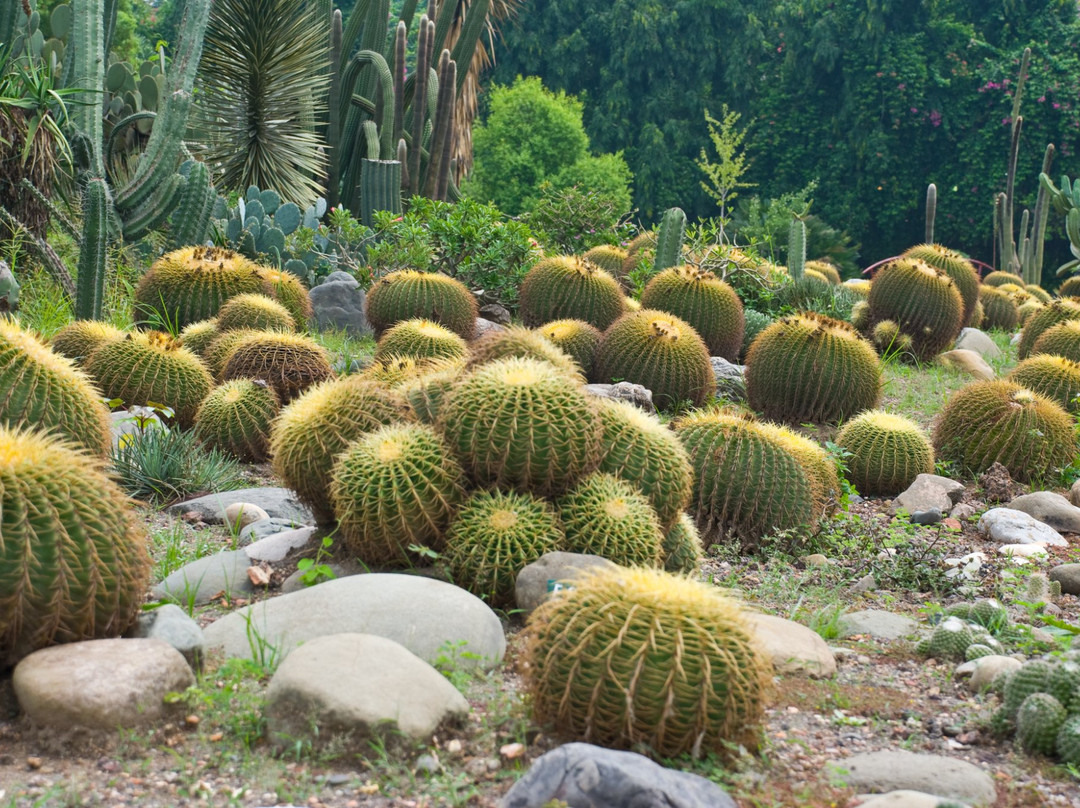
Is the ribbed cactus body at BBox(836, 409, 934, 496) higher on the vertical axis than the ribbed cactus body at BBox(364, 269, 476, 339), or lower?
lower

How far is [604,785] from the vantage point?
2516mm

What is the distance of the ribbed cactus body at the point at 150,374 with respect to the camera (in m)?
6.34

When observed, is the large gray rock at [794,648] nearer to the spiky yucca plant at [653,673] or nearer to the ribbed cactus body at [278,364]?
the spiky yucca plant at [653,673]

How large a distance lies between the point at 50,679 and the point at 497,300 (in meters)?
7.94

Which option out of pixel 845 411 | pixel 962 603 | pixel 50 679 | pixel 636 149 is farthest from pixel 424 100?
pixel 636 149

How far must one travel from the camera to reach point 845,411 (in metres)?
7.98

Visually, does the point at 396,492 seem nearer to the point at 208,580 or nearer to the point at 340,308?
the point at 208,580

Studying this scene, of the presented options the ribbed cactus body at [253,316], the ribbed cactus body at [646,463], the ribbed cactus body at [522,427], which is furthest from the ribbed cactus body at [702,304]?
the ribbed cactus body at [522,427]

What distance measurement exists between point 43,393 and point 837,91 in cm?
2845

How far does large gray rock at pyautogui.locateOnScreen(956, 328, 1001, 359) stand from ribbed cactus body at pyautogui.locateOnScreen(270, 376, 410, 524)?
883 cm

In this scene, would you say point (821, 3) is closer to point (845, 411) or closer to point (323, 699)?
point (845, 411)

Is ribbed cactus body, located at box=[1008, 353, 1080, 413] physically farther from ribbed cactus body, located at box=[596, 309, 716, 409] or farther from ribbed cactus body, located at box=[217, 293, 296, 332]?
ribbed cactus body, located at box=[217, 293, 296, 332]

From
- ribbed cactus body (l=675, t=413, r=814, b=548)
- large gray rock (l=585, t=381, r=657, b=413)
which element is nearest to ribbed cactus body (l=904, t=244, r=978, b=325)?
large gray rock (l=585, t=381, r=657, b=413)

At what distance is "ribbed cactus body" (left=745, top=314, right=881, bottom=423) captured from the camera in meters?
7.91
